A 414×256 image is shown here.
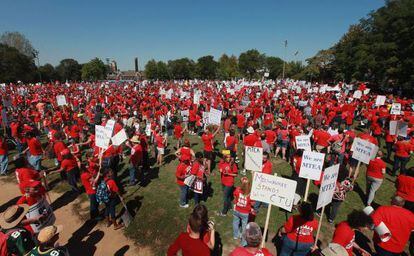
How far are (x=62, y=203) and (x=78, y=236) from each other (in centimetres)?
248

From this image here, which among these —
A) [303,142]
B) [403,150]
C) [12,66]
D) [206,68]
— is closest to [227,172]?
[303,142]

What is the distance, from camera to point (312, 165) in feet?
22.8

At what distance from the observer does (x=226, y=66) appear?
10250 cm

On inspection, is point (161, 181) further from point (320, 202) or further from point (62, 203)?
point (320, 202)

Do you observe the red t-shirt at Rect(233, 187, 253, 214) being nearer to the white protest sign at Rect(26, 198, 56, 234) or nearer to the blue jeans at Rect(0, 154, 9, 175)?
the white protest sign at Rect(26, 198, 56, 234)

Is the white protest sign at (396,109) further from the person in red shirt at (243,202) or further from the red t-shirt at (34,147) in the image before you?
the red t-shirt at (34,147)

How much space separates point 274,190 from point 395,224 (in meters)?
2.28

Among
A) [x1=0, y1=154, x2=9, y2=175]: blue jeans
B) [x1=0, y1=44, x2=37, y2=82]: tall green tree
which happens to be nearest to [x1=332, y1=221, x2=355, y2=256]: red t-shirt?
[x1=0, y1=154, x2=9, y2=175]: blue jeans

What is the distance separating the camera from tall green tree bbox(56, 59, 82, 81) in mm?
97125

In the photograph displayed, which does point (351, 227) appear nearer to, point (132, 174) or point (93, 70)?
point (132, 174)

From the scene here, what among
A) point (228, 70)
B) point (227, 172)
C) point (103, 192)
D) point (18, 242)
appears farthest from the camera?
point (228, 70)

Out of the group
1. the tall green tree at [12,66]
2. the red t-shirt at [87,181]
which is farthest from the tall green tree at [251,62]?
the red t-shirt at [87,181]

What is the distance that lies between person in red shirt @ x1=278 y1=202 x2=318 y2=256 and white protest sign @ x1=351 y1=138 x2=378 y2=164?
15.7ft

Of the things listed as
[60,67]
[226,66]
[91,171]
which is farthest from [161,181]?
[60,67]
